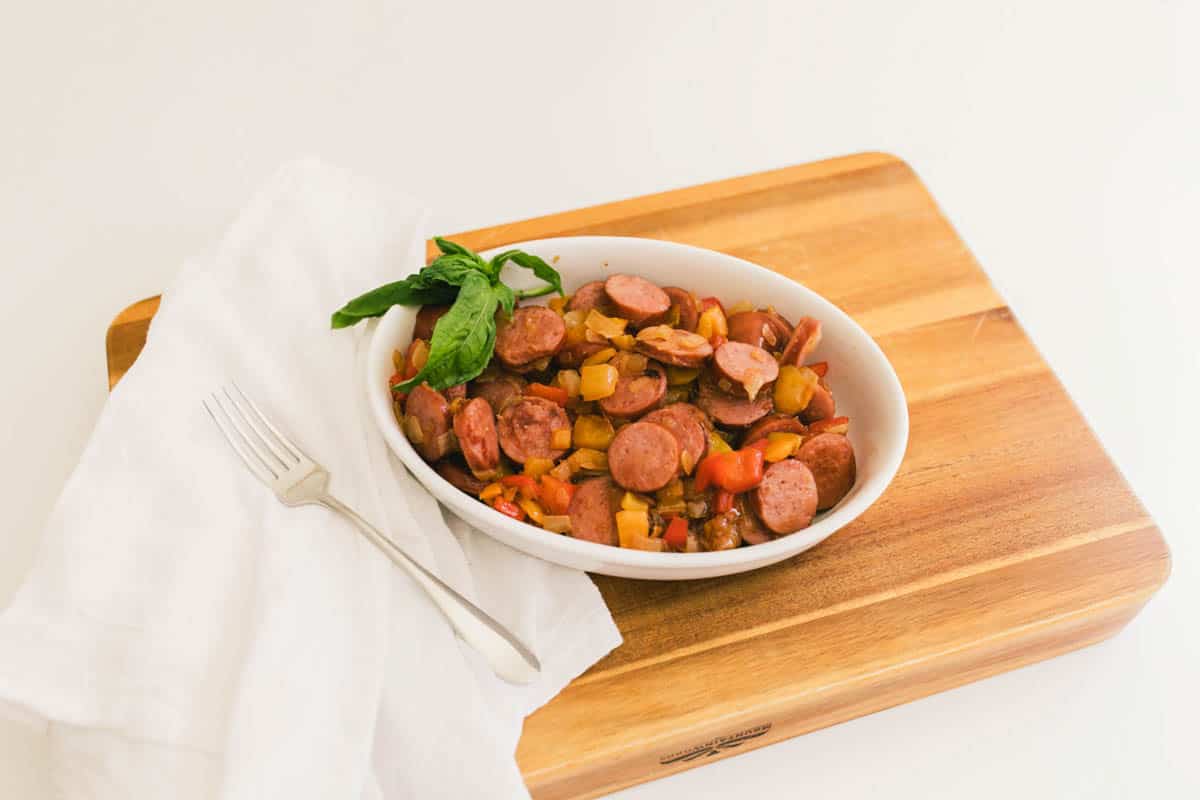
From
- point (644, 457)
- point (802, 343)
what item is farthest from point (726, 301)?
point (644, 457)

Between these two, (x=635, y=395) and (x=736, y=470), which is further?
(x=635, y=395)

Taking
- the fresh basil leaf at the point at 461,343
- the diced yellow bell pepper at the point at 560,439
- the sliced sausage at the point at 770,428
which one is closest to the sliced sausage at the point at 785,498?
the sliced sausage at the point at 770,428

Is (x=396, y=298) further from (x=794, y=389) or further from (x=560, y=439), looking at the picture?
(x=794, y=389)

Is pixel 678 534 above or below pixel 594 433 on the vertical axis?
below

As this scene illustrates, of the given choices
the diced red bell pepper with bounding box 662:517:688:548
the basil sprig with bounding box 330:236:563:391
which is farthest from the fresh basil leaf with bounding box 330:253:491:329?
the diced red bell pepper with bounding box 662:517:688:548

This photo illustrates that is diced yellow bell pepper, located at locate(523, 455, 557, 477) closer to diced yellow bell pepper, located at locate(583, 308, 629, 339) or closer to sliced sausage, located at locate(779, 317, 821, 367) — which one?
diced yellow bell pepper, located at locate(583, 308, 629, 339)

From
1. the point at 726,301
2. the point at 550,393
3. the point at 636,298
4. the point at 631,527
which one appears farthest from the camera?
the point at 726,301

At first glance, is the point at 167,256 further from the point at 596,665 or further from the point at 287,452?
the point at 596,665
